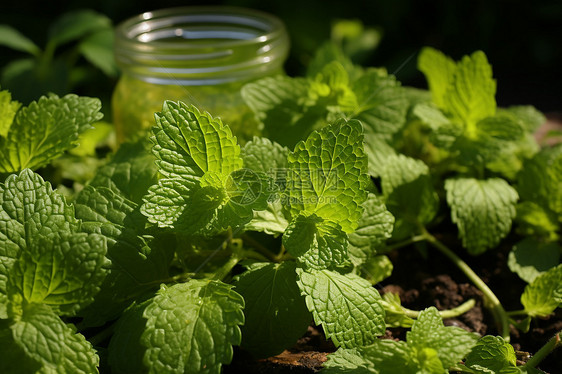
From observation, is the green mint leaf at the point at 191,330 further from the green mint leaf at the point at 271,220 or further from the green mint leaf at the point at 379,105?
the green mint leaf at the point at 379,105

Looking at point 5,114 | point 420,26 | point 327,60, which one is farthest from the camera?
point 420,26

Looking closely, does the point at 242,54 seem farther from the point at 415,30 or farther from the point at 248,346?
the point at 415,30

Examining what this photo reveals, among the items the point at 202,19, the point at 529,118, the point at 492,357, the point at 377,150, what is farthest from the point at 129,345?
the point at 529,118

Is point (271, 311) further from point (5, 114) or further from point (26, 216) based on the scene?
point (5, 114)

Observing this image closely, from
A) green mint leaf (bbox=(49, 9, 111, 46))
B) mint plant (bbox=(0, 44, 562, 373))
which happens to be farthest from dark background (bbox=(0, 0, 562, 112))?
mint plant (bbox=(0, 44, 562, 373))

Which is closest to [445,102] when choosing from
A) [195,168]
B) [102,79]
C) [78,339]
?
[195,168]

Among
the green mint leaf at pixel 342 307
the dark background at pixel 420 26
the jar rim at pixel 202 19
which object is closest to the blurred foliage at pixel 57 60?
the jar rim at pixel 202 19
